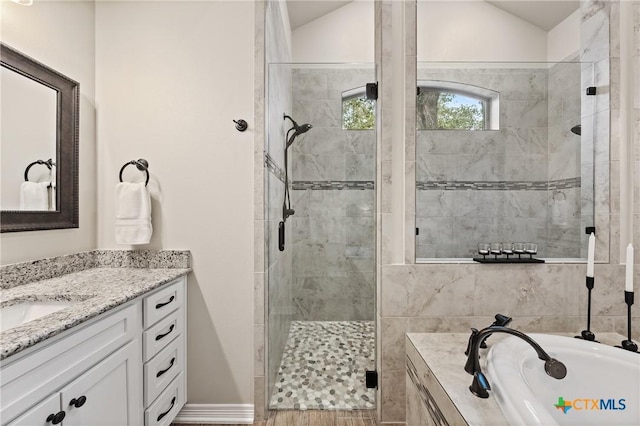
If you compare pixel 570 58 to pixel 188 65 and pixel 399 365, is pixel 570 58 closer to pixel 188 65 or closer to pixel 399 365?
pixel 399 365

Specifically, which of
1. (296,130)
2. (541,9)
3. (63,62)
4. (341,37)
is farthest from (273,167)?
(541,9)

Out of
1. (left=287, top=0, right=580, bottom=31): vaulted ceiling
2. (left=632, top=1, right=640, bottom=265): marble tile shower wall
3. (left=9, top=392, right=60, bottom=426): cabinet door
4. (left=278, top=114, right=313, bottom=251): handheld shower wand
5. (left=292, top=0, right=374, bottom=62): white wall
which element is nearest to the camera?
(left=9, top=392, right=60, bottom=426): cabinet door

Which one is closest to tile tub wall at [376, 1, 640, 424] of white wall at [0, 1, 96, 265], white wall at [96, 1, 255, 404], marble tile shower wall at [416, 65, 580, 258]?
marble tile shower wall at [416, 65, 580, 258]

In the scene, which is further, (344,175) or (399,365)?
(344,175)

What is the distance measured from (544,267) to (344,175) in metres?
1.34

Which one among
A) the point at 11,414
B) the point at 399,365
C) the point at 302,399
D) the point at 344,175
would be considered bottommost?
the point at 302,399

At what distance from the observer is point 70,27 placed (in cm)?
170

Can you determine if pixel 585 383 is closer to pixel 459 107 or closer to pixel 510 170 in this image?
pixel 510 170

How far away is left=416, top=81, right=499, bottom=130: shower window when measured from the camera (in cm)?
181

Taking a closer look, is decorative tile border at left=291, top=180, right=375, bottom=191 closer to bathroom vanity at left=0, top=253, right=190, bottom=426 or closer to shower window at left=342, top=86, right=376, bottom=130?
shower window at left=342, top=86, right=376, bottom=130

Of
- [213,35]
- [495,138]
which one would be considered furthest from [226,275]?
[495,138]

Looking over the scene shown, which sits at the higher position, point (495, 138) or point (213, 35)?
point (213, 35)

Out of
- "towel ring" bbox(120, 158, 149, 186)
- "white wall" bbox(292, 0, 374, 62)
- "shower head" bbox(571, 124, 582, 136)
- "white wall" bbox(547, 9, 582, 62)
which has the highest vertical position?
"white wall" bbox(292, 0, 374, 62)

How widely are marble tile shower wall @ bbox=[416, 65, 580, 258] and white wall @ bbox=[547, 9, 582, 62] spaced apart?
0.10 metres
